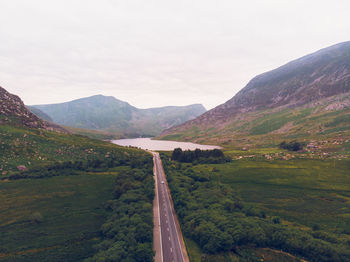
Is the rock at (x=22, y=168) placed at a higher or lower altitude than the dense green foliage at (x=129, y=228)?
higher

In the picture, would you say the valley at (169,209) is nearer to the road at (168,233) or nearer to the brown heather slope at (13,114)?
the road at (168,233)

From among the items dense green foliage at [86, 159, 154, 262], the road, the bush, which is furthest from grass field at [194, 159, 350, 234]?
the bush

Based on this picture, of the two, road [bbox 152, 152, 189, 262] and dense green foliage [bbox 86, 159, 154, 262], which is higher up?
dense green foliage [bbox 86, 159, 154, 262]

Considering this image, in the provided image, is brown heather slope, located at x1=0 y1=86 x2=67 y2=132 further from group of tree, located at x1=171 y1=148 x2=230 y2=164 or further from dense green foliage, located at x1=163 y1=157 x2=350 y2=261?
dense green foliage, located at x1=163 y1=157 x2=350 y2=261

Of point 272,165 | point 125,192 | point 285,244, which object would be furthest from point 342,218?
point 125,192

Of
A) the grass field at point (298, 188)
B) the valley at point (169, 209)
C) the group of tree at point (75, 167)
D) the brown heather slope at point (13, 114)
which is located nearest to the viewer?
the valley at point (169, 209)

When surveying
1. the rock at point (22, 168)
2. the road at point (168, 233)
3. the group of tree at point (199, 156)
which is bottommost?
the road at point (168, 233)

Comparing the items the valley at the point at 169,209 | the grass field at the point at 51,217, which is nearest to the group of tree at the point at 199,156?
the valley at the point at 169,209
